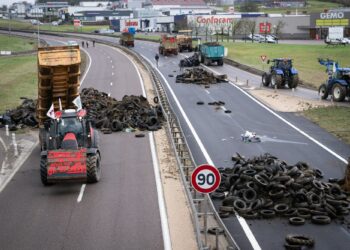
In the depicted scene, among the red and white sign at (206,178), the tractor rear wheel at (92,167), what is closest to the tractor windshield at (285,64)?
the tractor rear wheel at (92,167)

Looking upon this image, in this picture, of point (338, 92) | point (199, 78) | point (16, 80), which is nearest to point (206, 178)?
point (338, 92)

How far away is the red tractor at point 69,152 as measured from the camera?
19.2 meters

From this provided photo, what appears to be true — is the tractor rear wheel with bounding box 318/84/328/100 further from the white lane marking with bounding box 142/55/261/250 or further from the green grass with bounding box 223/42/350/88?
the white lane marking with bounding box 142/55/261/250

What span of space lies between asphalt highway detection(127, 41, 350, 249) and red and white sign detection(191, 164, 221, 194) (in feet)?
10.4

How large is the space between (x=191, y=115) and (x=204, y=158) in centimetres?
1126

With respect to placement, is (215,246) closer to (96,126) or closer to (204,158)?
(204,158)

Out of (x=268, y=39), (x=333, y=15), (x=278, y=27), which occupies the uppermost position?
(x=333, y=15)

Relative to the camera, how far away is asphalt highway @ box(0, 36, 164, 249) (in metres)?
15.3

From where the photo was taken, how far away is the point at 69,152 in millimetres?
19438

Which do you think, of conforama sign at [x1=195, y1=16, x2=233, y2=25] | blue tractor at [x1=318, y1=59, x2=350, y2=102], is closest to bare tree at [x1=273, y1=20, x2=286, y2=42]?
conforama sign at [x1=195, y1=16, x2=233, y2=25]

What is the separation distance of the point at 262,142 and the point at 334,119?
7605mm

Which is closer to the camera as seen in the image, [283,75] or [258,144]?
[258,144]

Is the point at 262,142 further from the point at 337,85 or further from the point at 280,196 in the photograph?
the point at 337,85

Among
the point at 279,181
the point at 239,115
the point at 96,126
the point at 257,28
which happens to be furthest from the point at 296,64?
the point at 257,28
